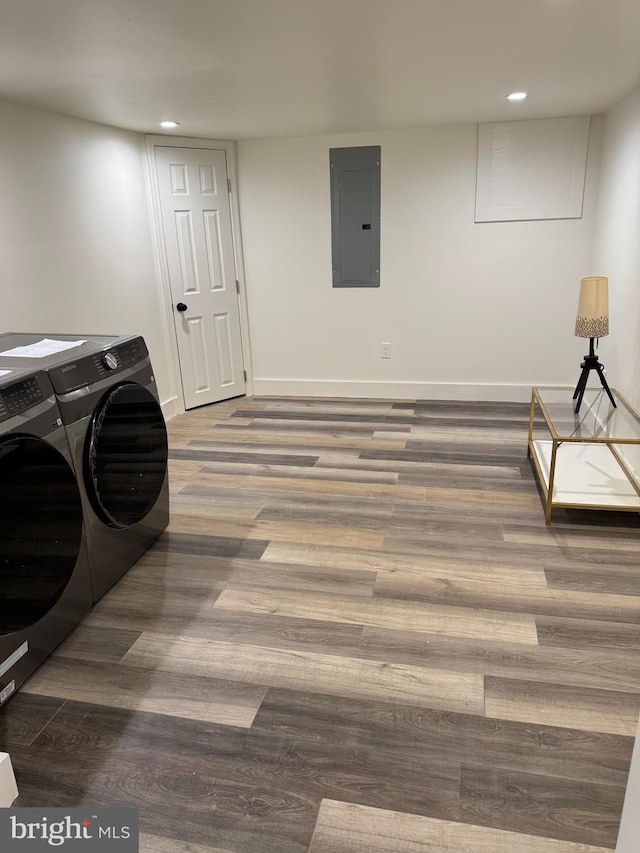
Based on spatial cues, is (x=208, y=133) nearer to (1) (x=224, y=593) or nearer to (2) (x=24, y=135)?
(2) (x=24, y=135)

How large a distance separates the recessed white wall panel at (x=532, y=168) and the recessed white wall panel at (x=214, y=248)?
6.91ft

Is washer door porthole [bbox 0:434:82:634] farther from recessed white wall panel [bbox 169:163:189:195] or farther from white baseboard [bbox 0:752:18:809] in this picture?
recessed white wall panel [bbox 169:163:189:195]

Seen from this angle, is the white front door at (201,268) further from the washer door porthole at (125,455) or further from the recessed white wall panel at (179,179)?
the washer door porthole at (125,455)

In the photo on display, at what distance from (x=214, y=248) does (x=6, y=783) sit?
4173 millimetres

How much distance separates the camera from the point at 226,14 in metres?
2.07

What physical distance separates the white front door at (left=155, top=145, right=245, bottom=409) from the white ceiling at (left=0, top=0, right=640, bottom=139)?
686 mm

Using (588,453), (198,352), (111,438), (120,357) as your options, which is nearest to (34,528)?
(111,438)

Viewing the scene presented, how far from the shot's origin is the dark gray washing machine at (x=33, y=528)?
1.85m

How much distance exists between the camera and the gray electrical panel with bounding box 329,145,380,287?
476 centimetres

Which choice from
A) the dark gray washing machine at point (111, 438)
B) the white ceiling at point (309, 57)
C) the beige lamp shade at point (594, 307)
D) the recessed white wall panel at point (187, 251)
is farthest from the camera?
the recessed white wall panel at point (187, 251)

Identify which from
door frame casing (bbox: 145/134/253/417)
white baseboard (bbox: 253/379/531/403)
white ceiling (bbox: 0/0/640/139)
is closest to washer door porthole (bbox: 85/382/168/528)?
white ceiling (bbox: 0/0/640/139)

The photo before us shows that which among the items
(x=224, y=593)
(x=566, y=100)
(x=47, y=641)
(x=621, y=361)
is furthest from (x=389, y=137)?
(x=47, y=641)

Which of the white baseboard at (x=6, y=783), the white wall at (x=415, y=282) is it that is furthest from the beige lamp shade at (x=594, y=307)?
the white baseboard at (x=6, y=783)

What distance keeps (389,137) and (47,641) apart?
4.24 metres
